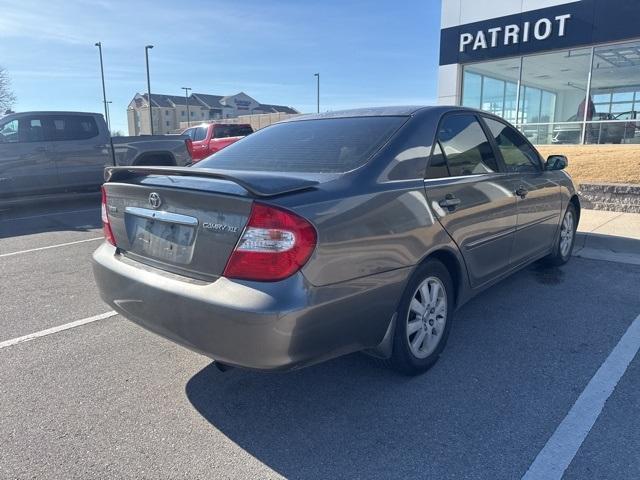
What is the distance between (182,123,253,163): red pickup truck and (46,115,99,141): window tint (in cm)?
536

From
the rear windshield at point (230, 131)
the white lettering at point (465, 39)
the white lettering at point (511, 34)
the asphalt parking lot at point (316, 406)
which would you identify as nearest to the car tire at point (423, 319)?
the asphalt parking lot at point (316, 406)

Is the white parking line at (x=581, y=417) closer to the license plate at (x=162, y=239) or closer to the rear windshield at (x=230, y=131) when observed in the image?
the license plate at (x=162, y=239)

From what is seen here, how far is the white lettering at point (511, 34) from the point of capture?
15555 mm

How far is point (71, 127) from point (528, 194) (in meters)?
9.38

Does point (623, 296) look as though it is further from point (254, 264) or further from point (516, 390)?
point (254, 264)

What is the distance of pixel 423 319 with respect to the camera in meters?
3.06

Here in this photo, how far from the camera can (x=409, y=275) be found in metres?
2.82

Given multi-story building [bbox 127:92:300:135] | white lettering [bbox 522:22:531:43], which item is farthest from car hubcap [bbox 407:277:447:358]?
multi-story building [bbox 127:92:300:135]

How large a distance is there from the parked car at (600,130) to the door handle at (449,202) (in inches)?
563

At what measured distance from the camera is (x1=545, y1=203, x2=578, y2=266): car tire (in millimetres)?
5176

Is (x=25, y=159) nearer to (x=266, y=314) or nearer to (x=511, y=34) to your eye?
(x=266, y=314)

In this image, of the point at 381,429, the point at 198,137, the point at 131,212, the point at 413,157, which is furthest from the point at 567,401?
the point at 198,137

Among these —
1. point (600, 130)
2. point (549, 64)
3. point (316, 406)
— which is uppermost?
point (549, 64)

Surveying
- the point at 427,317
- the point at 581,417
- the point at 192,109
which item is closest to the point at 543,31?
the point at 427,317
